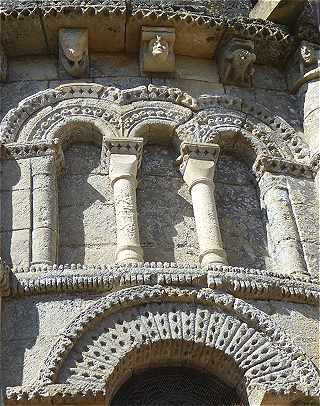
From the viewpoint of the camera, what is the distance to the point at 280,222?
7.32 m

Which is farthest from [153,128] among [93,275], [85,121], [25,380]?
[25,380]

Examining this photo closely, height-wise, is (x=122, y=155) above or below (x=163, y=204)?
above

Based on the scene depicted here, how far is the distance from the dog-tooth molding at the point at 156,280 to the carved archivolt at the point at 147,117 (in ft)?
4.80

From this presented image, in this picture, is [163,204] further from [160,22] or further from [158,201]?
[160,22]

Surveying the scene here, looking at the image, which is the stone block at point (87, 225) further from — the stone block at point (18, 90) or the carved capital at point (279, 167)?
the carved capital at point (279, 167)

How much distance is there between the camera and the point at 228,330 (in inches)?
250

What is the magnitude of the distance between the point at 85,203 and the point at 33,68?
5.50ft

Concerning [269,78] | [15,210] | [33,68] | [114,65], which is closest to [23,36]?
[33,68]

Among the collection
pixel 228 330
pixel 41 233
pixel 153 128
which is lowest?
pixel 228 330

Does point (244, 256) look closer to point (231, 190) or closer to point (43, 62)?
point (231, 190)

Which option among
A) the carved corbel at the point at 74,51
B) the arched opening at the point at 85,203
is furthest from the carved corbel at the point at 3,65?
the arched opening at the point at 85,203

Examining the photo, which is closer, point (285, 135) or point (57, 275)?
point (57, 275)

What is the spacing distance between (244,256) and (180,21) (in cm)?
245

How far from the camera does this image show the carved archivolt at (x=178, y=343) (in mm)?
6051
